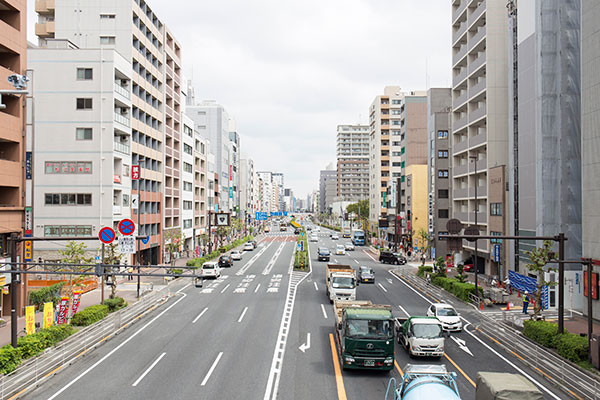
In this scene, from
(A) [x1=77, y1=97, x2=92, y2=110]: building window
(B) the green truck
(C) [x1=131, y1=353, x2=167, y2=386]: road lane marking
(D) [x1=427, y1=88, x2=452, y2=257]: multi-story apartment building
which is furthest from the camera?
(D) [x1=427, y1=88, x2=452, y2=257]: multi-story apartment building

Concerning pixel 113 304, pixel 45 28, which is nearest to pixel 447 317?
pixel 113 304

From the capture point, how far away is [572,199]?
36906 millimetres

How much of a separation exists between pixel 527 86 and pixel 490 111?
28.0 feet

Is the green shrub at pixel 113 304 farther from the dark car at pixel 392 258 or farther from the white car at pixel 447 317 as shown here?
the dark car at pixel 392 258

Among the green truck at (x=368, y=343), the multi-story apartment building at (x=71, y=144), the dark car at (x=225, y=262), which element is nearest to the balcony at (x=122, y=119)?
the multi-story apartment building at (x=71, y=144)

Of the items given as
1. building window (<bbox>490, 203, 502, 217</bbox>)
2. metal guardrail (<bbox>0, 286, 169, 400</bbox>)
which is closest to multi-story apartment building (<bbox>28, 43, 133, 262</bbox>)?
metal guardrail (<bbox>0, 286, 169, 400</bbox>)

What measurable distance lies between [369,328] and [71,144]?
3986 cm

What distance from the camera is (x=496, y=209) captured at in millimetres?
47312

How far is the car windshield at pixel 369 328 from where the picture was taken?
18.2 m

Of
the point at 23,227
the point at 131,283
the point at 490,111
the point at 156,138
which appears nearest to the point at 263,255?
the point at 156,138

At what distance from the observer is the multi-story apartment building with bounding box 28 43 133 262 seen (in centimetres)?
4556

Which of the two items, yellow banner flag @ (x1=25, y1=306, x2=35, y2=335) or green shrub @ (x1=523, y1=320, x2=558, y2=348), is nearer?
green shrub @ (x1=523, y1=320, x2=558, y2=348)

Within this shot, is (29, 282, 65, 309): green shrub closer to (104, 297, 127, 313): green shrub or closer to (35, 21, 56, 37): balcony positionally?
(104, 297, 127, 313): green shrub

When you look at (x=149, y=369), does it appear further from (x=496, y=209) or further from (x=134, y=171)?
(x=496, y=209)
